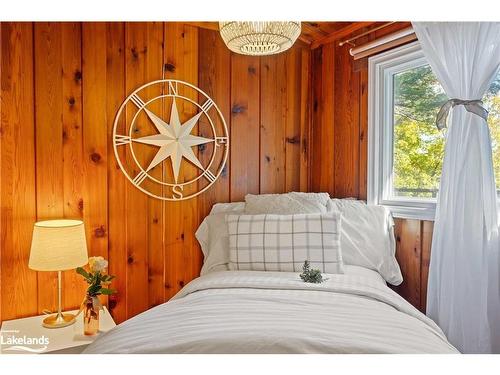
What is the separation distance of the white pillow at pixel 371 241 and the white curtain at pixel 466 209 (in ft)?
0.84

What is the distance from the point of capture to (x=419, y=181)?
1924mm

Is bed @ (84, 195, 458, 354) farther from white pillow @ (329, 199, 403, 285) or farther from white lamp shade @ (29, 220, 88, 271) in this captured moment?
white lamp shade @ (29, 220, 88, 271)

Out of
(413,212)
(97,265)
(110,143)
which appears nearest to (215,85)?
(110,143)

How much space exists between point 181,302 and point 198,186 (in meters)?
0.92

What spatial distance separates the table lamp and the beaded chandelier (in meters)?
1.11

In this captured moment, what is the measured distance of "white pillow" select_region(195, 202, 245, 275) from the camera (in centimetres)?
190

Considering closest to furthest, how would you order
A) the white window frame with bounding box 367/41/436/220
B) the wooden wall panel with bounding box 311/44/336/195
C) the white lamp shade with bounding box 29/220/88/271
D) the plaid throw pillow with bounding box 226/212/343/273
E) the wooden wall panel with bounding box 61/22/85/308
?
the white lamp shade with bounding box 29/220/88/271 < the plaid throw pillow with bounding box 226/212/343/273 < the wooden wall panel with bounding box 61/22/85/308 < the white window frame with bounding box 367/41/436/220 < the wooden wall panel with bounding box 311/44/336/195

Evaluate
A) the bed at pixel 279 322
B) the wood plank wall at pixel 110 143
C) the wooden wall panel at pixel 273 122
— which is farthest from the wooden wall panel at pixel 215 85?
the bed at pixel 279 322

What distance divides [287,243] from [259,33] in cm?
95

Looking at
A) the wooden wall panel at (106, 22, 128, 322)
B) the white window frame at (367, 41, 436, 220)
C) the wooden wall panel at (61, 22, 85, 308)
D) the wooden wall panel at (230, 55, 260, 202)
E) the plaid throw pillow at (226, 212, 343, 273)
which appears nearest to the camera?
the plaid throw pillow at (226, 212, 343, 273)

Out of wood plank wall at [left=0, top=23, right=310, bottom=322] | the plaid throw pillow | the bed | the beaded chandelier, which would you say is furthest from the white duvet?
the beaded chandelier

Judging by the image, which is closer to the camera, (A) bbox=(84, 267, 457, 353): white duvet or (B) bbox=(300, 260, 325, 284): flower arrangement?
(A) bbox=(84, 267, 457, 353): white duvet

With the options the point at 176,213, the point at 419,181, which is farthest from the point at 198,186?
the point at 419,181

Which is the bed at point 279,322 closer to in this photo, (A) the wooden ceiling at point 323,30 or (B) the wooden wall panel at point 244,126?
(B) the wooden wall panel at point 244,126
